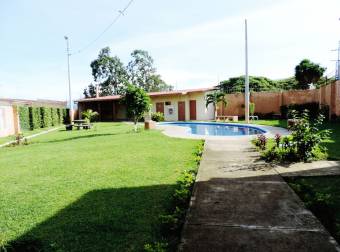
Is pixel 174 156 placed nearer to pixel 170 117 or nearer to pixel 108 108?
pixel 170 117

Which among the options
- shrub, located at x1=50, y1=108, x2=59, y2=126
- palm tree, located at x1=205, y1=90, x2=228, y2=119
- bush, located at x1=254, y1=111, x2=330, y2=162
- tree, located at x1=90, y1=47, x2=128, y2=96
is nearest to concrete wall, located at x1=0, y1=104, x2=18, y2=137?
shrub, located at x1=50, y1=108, x2=59, y2=126

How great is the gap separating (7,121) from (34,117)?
4.10 m

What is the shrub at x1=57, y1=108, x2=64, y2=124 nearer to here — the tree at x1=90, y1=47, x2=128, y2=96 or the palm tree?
the palm tree

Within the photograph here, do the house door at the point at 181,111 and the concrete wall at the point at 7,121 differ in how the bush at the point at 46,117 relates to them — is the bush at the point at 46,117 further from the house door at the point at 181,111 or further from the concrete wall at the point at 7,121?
the house door at the point at 181,111

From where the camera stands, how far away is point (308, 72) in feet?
123

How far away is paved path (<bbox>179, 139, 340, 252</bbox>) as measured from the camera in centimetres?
281

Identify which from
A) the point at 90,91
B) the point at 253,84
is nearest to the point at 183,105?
the point at 253,84

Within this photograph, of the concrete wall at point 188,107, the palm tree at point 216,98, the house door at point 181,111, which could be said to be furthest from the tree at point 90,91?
the palm tree at point 216,98

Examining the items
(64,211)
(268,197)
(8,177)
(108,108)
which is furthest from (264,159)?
(108,108)

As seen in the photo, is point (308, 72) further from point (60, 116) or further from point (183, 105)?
point (60, 116)

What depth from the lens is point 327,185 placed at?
4.71 metres

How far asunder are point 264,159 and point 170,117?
72.5 ft

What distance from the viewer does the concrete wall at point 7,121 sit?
711 inches

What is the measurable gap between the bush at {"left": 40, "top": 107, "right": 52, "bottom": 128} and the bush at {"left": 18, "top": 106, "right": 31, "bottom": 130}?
253 cm
